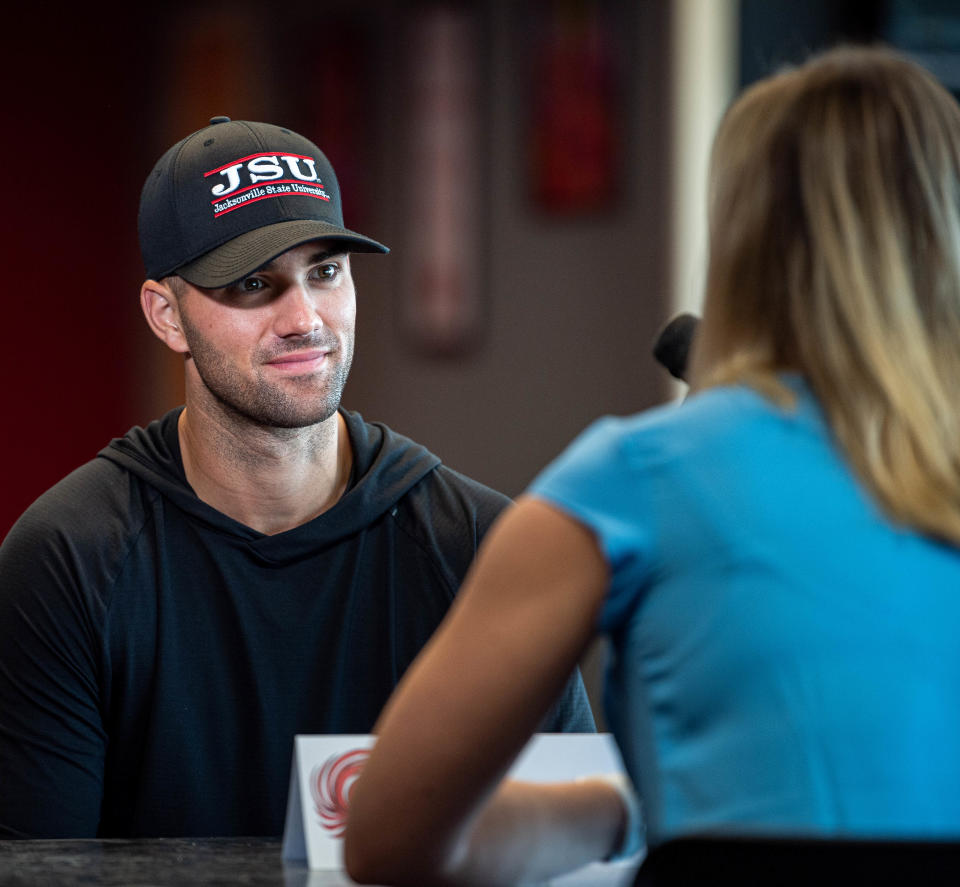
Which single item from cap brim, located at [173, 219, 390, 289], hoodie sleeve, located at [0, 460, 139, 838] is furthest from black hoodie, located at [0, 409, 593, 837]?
cap brim, located at [173, 219, 390, 289]

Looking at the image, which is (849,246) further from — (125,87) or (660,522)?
(125,87)

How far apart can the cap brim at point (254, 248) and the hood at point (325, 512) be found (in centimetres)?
20

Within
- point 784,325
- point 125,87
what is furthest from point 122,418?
point 784,325

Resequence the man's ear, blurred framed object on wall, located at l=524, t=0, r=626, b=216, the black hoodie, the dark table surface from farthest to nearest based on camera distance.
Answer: blurred framed object on wall, located at l=524, t=0, r=626, b=216 < the man's ear < the black hoodie < the dark table surface

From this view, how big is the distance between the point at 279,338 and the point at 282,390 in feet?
0.21

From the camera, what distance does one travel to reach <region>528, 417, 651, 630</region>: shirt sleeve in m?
0.71

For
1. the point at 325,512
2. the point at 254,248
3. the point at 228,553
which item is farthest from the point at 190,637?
the point at 254,248

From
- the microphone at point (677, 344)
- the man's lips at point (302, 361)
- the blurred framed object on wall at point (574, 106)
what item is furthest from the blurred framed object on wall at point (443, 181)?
the microphone at point (677, 344)

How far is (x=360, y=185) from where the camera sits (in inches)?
164

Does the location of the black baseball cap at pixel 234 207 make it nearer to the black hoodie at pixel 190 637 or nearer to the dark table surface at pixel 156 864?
the black hoodie at pixel 190 637

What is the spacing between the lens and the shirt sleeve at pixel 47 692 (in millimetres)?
1356

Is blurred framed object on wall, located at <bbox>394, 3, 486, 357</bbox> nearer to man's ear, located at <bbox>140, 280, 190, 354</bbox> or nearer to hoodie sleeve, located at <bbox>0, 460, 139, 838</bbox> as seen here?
man's ear, located at <bbox>140, 280, 190, 354</bbox>

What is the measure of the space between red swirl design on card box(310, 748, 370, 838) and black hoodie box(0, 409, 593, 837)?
0.42 m

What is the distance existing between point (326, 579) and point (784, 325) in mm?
859
